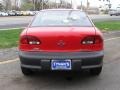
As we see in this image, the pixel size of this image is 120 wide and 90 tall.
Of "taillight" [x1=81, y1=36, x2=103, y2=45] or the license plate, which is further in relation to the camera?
"taillight" [x1=81, y1=36, x2=103, y2=45]

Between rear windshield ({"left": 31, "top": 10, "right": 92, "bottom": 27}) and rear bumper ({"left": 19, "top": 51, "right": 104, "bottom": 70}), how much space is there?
92 cm

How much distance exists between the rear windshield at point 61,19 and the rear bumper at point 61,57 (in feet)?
3.02

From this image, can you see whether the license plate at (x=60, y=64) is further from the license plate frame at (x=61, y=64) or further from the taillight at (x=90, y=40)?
the taillight at (x=90, y=40)

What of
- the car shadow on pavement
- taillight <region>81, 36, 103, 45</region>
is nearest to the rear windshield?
taillight <region>81, 36, 103, 45</region>

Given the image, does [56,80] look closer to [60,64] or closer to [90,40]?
[60,64]

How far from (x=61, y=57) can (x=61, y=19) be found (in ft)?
4.49

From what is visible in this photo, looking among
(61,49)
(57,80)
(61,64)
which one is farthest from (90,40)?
(57,80)

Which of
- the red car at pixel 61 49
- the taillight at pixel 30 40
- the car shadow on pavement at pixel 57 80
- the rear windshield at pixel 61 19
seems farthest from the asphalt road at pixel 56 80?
the rear windshield at pixel 61 19

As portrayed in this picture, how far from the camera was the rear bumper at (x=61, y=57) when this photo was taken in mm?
6055

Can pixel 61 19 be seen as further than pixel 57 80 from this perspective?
Yes

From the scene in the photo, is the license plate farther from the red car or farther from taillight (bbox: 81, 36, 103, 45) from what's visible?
taillight (bbox: 81, 36, 103, 45)

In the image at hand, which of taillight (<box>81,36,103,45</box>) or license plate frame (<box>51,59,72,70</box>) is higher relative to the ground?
taillight (<box>81,36,103,45</box>)

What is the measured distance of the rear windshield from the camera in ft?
22.9

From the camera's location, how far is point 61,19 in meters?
7.21
